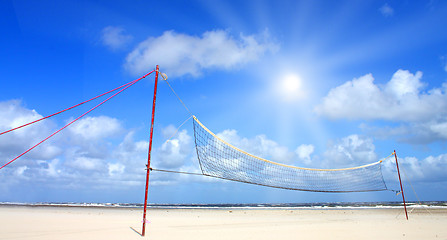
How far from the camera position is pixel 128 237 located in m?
9.93

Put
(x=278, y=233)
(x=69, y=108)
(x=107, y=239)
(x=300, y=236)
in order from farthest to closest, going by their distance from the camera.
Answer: (x=278, y=233) → (x=300, y=236) → (x=107, y=239) → (x=69, y=108)

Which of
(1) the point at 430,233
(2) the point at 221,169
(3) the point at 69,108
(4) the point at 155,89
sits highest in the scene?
(4) the point at 155,89

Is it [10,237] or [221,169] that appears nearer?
[10,237]

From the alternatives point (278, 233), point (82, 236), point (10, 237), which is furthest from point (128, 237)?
point (278, 233)

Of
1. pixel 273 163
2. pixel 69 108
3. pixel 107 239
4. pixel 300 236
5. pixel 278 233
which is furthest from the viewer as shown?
pixel 273 163

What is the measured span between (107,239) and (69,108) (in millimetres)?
4861

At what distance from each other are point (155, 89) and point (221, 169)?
4.44m

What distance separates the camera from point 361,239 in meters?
9.88

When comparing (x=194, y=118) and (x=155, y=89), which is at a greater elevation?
(x=155, y=89)

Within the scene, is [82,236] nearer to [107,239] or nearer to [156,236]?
[107,239]

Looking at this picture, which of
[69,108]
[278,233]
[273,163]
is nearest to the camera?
[69,108]

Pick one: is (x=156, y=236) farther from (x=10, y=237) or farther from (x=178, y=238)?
(x=10, y=237)

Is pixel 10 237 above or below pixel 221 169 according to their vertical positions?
below

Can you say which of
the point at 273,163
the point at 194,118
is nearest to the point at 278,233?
the point at 273,163
